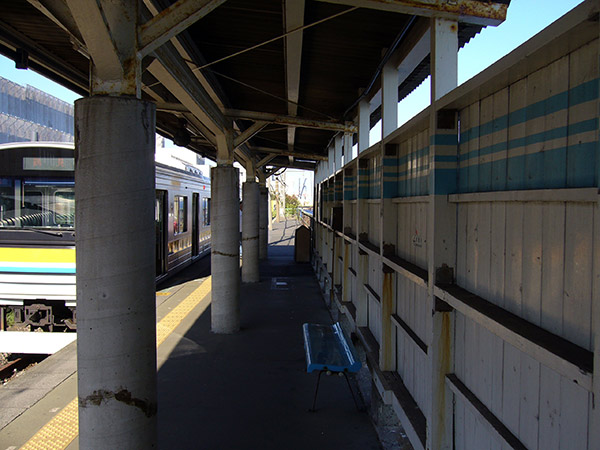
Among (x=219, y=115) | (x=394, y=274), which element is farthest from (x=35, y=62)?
(x=394, y=274)

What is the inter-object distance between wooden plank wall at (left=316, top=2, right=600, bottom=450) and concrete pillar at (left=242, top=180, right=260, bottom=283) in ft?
27.3

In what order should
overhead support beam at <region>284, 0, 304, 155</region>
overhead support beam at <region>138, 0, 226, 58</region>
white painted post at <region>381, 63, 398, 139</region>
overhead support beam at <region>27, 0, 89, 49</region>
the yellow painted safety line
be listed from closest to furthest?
overhead support beam at <region>138, 0, 226, 58</region>, overhead support beam at <region>27, 0, 89, 49</region>, overhead support beam at <region>284, 0, 304, 155</region>, the yellow painted safety line, white painted post at <region>381, 63, 398, 139</region>

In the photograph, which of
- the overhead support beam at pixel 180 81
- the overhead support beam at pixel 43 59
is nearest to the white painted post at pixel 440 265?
the overhead support beam at pixel 180 81

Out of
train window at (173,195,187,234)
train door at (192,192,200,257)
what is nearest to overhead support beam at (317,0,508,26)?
train window at (173,195,187,234)

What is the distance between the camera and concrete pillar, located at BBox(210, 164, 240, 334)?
→ 7.10m

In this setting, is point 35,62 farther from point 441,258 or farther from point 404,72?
point 441,258

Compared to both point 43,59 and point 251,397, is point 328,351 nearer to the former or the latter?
point 251,397

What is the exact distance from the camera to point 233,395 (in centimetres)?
495

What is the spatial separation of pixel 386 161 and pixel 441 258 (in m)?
1.65

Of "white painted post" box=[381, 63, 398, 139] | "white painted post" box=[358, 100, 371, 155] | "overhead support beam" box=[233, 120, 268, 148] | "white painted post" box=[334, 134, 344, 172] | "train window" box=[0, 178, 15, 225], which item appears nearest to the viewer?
"white painted post" box=[381, 63, 398, 139]

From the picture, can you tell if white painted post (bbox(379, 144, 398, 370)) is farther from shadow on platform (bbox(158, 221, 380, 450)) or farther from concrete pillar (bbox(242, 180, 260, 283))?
concrete pillar (bbox(242, 180, 260, 283))

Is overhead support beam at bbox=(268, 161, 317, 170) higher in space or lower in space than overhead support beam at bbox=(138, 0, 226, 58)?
higher

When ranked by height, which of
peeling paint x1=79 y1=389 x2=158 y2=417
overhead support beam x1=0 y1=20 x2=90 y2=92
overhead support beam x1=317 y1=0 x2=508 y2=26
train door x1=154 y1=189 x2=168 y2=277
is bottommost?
peeling paint x1=79 y1=389 x2=158 y2=417

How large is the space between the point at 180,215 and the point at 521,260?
1171 centimetres
